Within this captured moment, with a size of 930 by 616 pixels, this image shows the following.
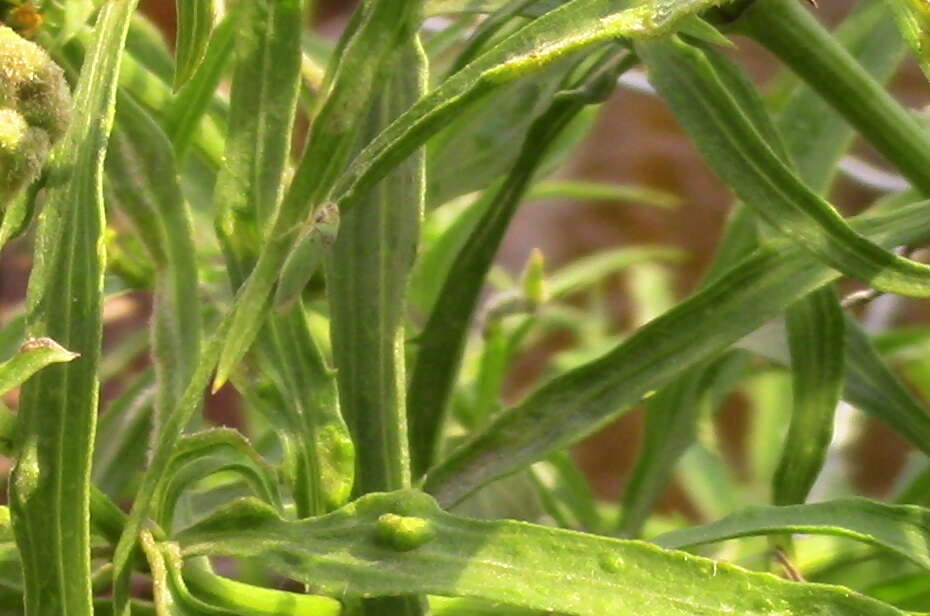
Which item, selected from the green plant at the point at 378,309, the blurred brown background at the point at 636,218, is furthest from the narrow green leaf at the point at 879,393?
the blurred brown background at the point at 636,218

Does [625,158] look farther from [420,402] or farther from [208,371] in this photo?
[208,371]

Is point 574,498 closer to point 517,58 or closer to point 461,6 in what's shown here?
point 461,6

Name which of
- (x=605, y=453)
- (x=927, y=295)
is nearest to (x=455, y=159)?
(x=927, y=295)

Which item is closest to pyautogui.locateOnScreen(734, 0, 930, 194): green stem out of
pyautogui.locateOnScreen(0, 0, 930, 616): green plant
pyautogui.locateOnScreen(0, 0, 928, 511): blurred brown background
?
pyautogui.locateOnScreen(0, 0, 930, 616): green plant

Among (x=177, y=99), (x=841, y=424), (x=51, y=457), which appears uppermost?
(x=841, y=424)

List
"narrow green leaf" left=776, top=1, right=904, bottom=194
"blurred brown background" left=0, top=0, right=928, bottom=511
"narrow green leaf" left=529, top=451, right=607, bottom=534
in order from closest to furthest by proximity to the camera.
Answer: "narrow green leaf" left=776, top=1, right=904, bottom=194 < "narrow green leaf" left=529, top=451, right=607, bottom=534 < "blurred brown background" left=0, top=0, right=928, bottom=511

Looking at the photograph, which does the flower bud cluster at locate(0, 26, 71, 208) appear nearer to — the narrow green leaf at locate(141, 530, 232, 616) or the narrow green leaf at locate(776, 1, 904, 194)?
the narrow green leaf at locate(141, 530, 232, 616)

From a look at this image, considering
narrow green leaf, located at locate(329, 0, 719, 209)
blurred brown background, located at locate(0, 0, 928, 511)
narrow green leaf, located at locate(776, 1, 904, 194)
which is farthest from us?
blurred brown background, located at locate(0, 0, 928, 511)
